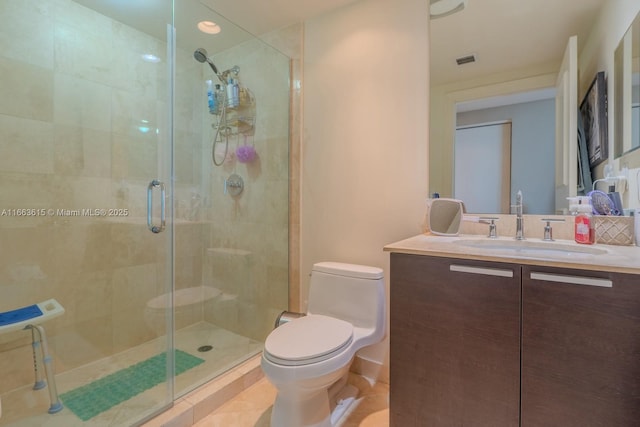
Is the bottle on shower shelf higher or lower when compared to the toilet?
higher

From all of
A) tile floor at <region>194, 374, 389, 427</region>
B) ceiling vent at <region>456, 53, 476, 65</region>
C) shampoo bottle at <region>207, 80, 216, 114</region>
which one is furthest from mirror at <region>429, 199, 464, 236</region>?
shampoo bottle at <region>207, 80, 216, 114</region>

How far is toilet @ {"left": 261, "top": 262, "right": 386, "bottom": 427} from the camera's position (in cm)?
116

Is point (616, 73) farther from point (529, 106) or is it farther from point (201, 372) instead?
point (201, 372)

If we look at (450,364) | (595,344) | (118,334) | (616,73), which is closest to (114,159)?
(118,334)

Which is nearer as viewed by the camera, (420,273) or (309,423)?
(420,273)

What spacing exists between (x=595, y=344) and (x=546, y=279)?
8.3 inches

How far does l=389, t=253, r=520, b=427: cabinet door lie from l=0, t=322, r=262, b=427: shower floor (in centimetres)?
108

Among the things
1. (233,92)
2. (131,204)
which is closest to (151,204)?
(131,204)

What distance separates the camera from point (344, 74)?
189cm

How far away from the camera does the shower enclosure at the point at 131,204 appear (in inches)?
61.9

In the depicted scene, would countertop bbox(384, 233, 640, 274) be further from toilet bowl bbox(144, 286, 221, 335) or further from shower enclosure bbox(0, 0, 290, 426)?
toilet bowl bbox(144, 286, 221, 335)

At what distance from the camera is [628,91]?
1.18 metres

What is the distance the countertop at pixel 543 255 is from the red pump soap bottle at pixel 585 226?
0.04 meters

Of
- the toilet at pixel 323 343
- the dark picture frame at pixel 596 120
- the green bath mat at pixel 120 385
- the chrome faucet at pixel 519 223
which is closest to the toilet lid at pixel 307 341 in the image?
the toilet at pixel 323 343
